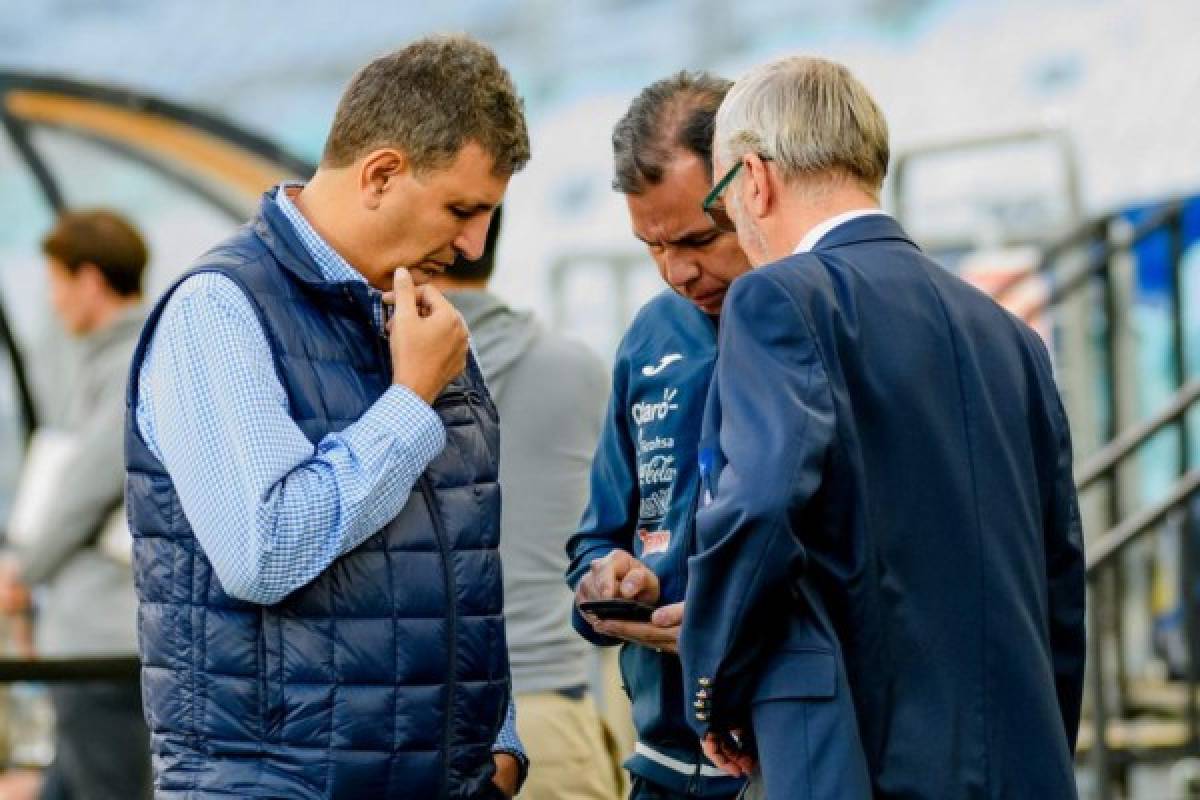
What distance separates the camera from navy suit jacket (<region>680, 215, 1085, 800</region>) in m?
2.09

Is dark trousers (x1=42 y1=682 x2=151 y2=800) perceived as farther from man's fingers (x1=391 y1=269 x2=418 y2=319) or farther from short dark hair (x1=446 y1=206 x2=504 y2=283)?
man's fingers (x1=391 y1=269 x2=418 y2=319)

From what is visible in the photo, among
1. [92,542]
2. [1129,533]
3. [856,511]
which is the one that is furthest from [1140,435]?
[856,511]

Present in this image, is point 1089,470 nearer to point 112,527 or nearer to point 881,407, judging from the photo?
point 112,527

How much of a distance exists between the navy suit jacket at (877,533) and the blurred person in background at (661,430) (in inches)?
12.0

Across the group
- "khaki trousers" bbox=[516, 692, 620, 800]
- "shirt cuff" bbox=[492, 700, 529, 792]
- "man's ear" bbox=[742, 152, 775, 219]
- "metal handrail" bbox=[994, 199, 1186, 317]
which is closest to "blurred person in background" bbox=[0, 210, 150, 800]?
"khaki trousers" bbox=[516, 692, 620, 800]

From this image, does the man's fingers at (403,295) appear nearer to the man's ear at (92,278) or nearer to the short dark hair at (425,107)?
the short dark hair at (425,107)

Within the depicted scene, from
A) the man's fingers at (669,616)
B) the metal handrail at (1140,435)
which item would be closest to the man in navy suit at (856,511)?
the man's fingers at (669,616)

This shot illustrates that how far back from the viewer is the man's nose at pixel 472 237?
232cm

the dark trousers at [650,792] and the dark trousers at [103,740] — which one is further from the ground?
the dark trousers at [650,792]

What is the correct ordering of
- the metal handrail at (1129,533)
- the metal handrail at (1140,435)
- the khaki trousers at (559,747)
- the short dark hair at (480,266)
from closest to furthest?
the khaki trousers at (559,747) → the short dark hair at (480,266) → the metal handrail at (1129,533) → the metal handrail at (1140,435)

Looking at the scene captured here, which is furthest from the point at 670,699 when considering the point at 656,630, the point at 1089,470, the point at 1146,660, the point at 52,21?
the point at 52,21

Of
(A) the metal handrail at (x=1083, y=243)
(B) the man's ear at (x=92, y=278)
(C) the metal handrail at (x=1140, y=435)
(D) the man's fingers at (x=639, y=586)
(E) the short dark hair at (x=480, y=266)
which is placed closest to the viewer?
(D) the man's fingers at (x=639, y=586)

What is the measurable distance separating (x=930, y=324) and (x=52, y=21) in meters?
7.79

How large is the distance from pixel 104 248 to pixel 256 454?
110 inches
